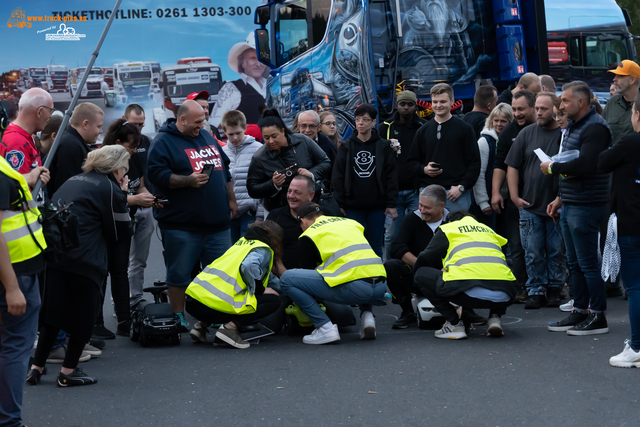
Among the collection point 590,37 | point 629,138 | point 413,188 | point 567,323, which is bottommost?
point 567,323

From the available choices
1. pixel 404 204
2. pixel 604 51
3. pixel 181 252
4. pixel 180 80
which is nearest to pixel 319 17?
pixel 180 80

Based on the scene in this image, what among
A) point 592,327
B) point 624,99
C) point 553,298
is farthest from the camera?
point 624,99

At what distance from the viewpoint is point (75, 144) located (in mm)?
5840

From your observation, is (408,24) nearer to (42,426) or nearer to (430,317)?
(430,317)

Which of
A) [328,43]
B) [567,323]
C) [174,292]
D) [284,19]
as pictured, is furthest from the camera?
[284,19]

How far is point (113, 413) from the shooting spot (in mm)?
4227

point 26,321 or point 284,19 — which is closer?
point 26,321

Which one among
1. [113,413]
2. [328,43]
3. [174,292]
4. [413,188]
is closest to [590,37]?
[328,43]

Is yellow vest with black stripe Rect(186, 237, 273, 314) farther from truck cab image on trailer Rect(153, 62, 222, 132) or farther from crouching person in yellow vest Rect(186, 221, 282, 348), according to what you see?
truck cab image on trailer Rect(153, 62, 222, 132)

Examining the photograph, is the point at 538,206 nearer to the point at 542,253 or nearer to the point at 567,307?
the point at 542,253

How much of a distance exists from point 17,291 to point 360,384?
2191 mm

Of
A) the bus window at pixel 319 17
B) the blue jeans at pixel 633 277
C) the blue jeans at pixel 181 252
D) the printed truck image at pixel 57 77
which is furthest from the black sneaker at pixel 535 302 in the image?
the printed truck image at pixel 57 77

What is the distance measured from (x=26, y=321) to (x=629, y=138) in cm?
370

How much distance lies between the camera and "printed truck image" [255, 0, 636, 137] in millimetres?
10906
